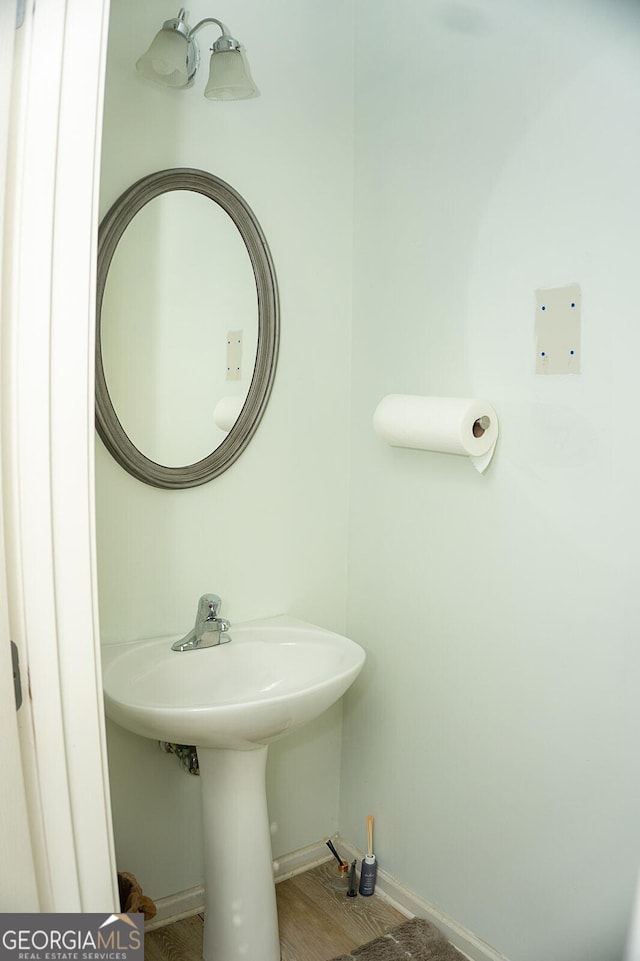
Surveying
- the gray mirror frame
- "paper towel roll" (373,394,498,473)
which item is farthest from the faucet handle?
"paper towel roll" (373,394,498,473)

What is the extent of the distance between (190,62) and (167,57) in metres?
0.06

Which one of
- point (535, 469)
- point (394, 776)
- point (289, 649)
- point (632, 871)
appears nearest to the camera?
point (632, 871)

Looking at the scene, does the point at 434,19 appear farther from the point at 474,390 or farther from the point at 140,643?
the point at 140,643

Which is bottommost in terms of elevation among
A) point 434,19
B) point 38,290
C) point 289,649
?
point 289,649

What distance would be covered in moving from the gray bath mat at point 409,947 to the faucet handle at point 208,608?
33.0 inches

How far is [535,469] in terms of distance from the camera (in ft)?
5.60

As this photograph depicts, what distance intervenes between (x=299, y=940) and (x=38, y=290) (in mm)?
1639

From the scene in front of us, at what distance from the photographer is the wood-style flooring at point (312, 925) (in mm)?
1929

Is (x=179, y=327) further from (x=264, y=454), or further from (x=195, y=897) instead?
(x=195, y=897)

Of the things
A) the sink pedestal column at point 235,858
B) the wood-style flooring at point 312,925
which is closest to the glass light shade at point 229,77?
the sink pedestal column at point 235,858

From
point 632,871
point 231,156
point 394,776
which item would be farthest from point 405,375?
point 632,871

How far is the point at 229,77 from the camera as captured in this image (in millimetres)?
1739

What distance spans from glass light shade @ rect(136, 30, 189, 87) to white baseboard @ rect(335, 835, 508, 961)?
200cm

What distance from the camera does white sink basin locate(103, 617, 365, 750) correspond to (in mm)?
1606
